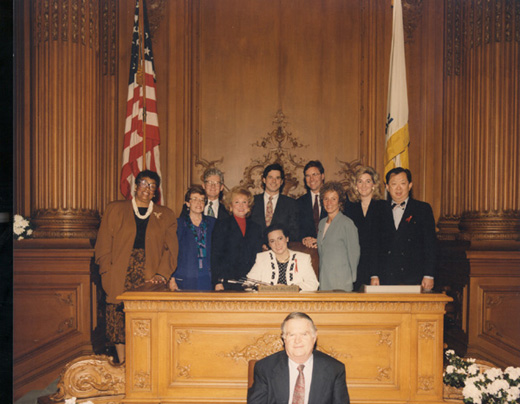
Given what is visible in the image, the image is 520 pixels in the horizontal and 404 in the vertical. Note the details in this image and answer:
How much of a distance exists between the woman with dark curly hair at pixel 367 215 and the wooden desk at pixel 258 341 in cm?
63

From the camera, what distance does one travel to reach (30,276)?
5.06 metres

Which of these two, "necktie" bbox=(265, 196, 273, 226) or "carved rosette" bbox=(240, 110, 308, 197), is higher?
"carved rosette" bbox=(240, 110, 308, 197)

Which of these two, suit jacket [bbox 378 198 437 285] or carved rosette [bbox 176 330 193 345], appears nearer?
carved rosette [bbox 176 330 193 345]

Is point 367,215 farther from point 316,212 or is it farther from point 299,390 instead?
point 299,390

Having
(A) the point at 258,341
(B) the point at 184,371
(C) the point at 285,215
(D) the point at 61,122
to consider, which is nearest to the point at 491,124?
(C) the point at 285,215

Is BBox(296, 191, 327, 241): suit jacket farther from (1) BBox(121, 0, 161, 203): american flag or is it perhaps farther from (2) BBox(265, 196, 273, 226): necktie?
(1) BBox(121, 0, 161, 203): american flag

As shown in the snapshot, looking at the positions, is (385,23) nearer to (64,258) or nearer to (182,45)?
(182,45)

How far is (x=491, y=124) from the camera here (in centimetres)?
543

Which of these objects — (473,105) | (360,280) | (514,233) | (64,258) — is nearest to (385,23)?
(473,105)

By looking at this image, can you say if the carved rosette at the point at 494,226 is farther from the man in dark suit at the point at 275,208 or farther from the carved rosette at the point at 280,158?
the carved rosette at the point at 280,158

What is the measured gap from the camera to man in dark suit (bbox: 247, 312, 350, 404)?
2865 mm

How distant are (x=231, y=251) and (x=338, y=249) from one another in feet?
3.01

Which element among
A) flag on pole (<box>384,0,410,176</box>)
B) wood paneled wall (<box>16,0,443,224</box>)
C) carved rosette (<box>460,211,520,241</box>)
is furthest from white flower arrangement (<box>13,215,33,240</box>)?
carved rosette (<box>460,211,520,241</box>)

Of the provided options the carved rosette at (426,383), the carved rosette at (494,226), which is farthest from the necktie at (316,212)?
the carved rosette at (426,383)
